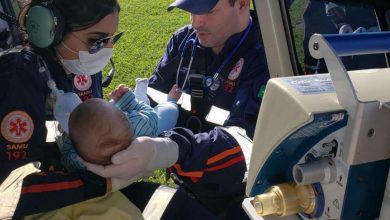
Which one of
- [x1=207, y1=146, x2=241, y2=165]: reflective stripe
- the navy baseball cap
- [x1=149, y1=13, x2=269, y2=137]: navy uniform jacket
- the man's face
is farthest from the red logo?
[x1=207, y1=146, x2=241, y2=165]: reflective stripe

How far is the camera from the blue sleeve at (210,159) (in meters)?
1.91

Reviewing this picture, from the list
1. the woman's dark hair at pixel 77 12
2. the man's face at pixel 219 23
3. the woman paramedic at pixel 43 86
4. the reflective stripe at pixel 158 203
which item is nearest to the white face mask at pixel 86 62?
the woman paramedic at pixel 43 86

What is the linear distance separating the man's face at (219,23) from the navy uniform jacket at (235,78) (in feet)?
0.18

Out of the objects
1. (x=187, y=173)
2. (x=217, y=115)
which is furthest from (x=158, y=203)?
(x=217, y=115)

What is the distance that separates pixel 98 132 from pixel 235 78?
2.98 feet

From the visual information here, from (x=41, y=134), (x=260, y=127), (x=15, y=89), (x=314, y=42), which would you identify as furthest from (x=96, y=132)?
(x=314, y=42)

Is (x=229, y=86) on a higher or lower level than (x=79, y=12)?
lower

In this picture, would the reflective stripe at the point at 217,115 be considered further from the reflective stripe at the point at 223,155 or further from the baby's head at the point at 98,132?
the baby's head at the point at 98,132

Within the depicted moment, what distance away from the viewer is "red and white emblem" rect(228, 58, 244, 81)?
2.43 metres

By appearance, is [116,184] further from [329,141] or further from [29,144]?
[329,141]

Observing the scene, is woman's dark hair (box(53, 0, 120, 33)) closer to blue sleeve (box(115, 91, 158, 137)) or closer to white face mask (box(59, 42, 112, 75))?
white face mask (box(59, 42, 112, 75))

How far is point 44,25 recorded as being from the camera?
1.92 meters

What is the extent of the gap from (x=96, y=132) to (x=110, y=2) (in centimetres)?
67

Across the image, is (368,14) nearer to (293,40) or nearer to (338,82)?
(293,40)
